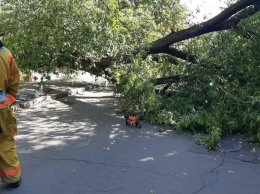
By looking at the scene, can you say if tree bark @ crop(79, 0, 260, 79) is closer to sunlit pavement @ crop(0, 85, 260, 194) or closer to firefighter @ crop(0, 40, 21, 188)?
sunlit pavement @ crop(0, 85, 260, 194)

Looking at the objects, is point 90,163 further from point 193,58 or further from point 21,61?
point 193,58

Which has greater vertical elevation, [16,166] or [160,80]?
[160,80]

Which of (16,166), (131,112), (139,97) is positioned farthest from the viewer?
(131,112)

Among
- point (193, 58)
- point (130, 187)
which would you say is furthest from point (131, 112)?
point (130, 187)

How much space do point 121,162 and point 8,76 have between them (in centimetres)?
208

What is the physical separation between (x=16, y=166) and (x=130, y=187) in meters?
1.41

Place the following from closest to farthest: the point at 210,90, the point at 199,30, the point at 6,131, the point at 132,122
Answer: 1. the point at 6,131
2. the point at 132,122
3. the point at 210,90
4. the point at 199,30

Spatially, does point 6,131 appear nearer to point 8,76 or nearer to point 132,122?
point 8,76

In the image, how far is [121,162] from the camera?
15.3 feet

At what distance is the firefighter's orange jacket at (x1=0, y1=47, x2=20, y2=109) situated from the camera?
3.55m

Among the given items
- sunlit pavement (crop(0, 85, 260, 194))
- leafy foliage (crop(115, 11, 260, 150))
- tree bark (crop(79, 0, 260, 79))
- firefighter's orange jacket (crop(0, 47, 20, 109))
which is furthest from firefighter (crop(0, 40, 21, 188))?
tree bark (crop(79, 0, 260, 79))

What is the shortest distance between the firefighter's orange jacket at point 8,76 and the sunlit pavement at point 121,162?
1.08 metres

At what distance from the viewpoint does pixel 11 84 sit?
377cm

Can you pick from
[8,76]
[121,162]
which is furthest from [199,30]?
[8,76]
